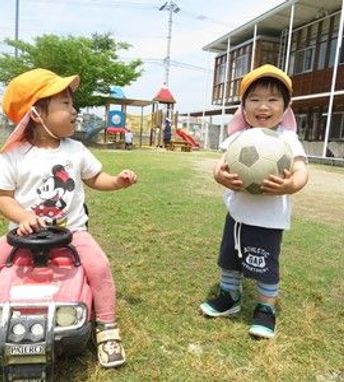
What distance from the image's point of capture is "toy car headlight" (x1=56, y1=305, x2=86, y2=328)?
2164mm

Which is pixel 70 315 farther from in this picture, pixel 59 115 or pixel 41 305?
pixel 59 115

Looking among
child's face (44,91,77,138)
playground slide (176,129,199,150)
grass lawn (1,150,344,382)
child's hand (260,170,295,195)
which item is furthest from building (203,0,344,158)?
child's face (44,91,77,138)

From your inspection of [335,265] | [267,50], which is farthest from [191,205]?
[267,50]

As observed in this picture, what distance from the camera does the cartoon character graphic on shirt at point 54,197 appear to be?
2658 millimetres

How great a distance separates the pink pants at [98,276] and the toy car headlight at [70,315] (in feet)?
0.90

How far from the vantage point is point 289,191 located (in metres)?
2.78

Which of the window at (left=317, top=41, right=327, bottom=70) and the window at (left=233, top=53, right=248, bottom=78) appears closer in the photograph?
the window at (left=317, top=41, right=327, bottom=70)

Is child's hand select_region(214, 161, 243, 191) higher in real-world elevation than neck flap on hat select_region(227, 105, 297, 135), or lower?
lower

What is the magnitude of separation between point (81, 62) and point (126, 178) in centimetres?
2273

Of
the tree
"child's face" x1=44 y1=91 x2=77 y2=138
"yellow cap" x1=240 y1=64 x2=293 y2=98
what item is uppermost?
the tree

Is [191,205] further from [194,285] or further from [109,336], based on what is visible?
[109,336]

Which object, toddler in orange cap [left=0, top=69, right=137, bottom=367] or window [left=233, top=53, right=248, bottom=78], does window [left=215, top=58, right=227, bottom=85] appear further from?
toddler in orange cap [left=0, top=69, right=137, bottom=367]

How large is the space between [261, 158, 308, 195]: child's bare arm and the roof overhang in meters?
19.6

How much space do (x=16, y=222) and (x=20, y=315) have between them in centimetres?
60
